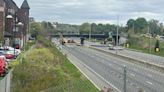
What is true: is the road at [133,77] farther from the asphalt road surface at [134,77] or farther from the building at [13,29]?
the building at [13,29]

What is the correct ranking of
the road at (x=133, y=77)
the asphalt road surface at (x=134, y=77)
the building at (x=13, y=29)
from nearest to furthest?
the asphalt road surface at (x=134, y=77)
the road at (x=133, y=77)
the building at (x=13, y=29)

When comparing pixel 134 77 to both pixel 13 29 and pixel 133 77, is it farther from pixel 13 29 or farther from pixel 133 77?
pixel 13 29

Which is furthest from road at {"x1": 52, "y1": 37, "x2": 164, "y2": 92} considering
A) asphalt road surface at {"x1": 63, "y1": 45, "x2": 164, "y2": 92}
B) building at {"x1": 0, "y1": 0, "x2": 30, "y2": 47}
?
building at {"x1": 0, "y1": 0, "x2": 30, "y2": 47}

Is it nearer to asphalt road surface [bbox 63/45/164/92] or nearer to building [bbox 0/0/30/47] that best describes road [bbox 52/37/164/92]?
asphalt road surface [bbox 63/45/164/92]

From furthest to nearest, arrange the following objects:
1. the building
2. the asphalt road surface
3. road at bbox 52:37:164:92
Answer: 1. the building
2. road at bbox 52:37:164:92
3. the asphalt road surface

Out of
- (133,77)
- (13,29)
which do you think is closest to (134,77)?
(133,77)

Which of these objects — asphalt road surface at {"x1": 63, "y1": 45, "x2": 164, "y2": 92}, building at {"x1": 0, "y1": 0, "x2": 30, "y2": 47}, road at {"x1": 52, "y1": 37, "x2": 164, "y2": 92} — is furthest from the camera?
building at {"x1": 0, "y1": 0, "x2": 30, "y2": 47}

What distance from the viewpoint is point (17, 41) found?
101500 mm

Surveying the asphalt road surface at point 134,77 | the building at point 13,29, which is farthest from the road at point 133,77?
the building at point 13,29

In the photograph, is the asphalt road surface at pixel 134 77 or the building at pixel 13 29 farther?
the building at pixel 13 29

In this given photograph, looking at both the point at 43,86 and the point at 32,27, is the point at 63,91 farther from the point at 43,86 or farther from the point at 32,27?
the point at 32,27

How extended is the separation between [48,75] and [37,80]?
57 cm

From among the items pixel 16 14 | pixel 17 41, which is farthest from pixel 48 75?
pixel 16 14

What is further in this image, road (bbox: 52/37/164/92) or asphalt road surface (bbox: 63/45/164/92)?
road (bbox: 52/37/164/92)
